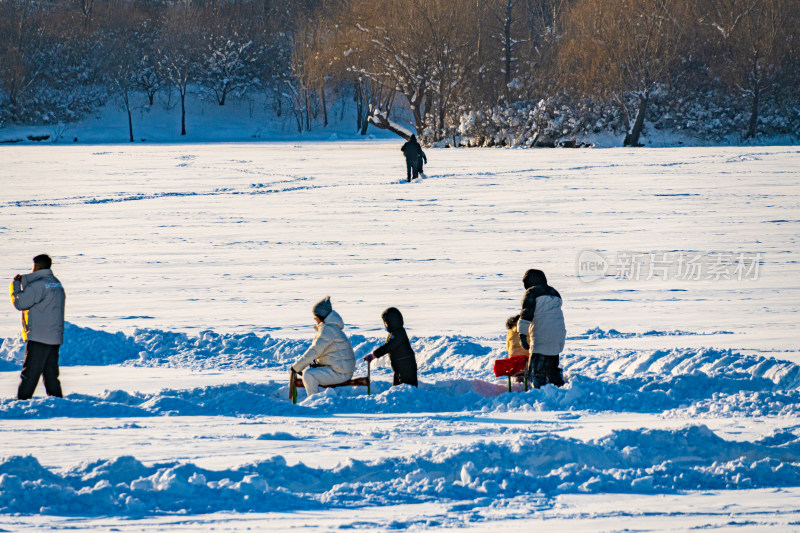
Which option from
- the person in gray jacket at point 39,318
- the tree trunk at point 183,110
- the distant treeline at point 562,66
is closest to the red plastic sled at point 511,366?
the person in gray jacket at point 39,318

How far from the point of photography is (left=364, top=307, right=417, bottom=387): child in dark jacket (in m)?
8.21

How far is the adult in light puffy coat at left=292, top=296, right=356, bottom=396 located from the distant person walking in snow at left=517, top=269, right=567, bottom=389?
4.49ft

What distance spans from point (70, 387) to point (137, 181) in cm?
2331

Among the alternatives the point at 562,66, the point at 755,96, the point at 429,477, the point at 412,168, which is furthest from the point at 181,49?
the point at 429,477

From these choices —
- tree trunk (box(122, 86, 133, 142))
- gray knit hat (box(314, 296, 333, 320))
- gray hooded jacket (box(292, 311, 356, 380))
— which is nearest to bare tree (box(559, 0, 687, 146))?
tree trunk (box(122, 86, 133, 142))

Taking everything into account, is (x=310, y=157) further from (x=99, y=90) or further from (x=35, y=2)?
(x=35, y=2)

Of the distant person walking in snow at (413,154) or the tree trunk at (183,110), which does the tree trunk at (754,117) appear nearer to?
the distant person walking in snow at (413,154)

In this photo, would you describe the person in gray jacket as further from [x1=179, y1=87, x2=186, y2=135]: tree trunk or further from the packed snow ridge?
[x1=179, y1=87, x2=186, y2=135]: tree trunk

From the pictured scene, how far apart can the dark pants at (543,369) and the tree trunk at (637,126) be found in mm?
45064

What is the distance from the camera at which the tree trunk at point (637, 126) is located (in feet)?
170

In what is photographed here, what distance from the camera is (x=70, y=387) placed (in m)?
9.23

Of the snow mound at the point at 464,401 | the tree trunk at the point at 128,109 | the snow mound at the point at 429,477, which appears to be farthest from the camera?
the tree trunk at the point at 128,109

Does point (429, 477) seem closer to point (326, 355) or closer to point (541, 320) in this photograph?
point (326, 355)

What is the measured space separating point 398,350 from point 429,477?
91.5 inches
